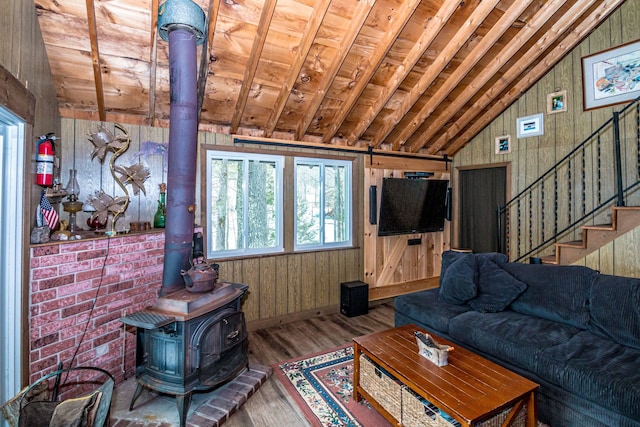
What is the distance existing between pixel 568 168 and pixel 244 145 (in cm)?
413

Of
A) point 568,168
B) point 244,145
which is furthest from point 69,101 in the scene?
point 568,168

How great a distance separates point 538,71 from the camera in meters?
3.94

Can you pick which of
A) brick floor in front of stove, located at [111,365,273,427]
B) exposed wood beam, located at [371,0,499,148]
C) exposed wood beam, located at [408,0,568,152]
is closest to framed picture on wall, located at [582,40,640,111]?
exposed wood beam, located at [408,0,568,152]

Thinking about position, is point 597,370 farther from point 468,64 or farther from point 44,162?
point 44,162

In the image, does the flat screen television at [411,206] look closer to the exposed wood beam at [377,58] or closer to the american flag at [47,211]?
the exposed wood beam at [377,58]

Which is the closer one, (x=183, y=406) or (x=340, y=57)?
(x=183, y=406)

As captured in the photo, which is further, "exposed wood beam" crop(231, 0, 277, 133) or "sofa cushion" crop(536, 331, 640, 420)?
"exposed wood beam" crop(231, 0, 277, 133)

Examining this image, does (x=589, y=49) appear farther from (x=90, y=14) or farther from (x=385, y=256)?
(x=90, y=14)

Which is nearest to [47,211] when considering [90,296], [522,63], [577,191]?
[90,296]

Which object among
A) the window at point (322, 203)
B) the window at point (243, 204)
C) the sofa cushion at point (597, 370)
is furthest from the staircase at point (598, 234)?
the window at point (243, 204)

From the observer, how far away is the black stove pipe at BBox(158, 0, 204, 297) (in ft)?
7.31

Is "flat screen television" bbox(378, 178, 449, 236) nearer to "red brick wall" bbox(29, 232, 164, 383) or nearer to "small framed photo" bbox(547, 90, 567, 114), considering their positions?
"small framed photo" bbox(547, 90, 567, 114)

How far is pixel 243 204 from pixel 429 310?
236 cm

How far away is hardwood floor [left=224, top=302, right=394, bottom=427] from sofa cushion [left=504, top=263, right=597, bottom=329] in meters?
1.61
